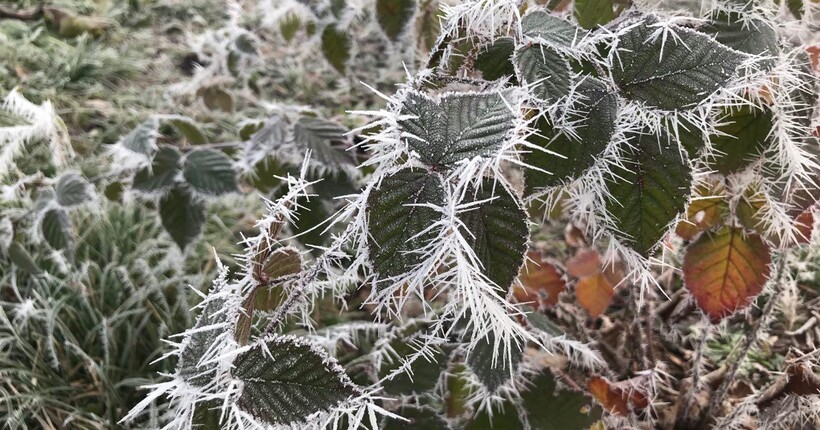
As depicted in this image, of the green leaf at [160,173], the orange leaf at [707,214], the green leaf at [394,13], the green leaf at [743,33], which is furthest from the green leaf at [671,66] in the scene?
the green leaf at [160,173]

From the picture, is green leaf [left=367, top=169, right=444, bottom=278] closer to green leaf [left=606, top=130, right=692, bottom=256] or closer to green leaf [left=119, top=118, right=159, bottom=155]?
green leaf [left=606, top=130, right=692, bottom=256]

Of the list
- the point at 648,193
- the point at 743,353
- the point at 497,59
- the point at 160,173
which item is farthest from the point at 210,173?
the point at 743,353

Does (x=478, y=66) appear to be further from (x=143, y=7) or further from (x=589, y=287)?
(x=143, y=7)

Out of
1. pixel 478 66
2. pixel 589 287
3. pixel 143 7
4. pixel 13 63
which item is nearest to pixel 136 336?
pixel 589 287

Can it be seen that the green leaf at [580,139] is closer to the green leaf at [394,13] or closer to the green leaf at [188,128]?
the green leaf at [394,13]

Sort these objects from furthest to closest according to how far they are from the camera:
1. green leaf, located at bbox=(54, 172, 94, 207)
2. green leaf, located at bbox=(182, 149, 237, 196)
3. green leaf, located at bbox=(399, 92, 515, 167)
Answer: green leaf, located at bbox=(54, 172, 94, 207)
green leaf, located at bbox=(182, 149, 237, 196)
green leaf, located at bbox=(399, 92, 515, 167)

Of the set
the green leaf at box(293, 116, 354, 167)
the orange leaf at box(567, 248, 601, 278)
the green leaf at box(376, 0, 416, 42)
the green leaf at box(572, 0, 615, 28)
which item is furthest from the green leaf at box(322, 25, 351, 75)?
the green leaf at box(572, 0, 615, 28)
